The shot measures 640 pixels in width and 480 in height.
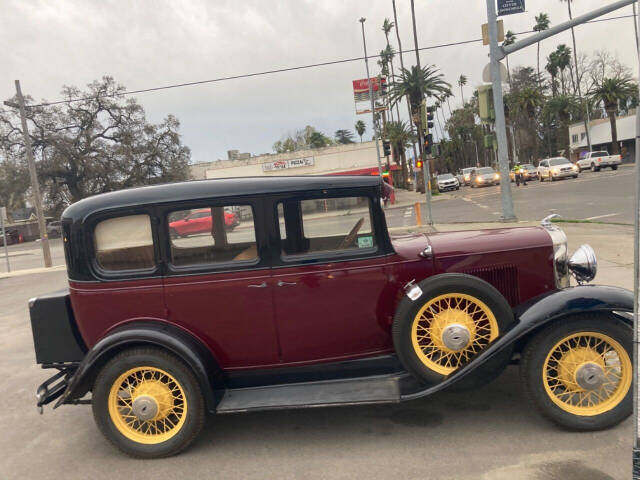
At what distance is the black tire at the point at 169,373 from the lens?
3.22 metres

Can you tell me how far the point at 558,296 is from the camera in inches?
121

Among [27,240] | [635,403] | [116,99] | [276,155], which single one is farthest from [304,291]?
[27,240]

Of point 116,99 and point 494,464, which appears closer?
point 494,464

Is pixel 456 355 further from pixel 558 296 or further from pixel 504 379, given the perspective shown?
pixel 504 379

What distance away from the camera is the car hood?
348 centimetres

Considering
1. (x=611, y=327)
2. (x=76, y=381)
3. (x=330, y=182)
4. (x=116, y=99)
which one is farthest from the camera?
(x=116, y=99)

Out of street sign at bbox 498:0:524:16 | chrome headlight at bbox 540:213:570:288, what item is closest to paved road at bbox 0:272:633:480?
Result: chrome headlight at bbox 540:213:570:288

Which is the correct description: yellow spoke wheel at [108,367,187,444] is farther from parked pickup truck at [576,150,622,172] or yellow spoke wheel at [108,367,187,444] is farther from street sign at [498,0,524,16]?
parked pickup truck at [576,150,622,172]

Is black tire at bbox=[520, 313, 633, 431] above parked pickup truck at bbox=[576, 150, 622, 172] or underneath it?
underneath

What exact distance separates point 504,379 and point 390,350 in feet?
4.16

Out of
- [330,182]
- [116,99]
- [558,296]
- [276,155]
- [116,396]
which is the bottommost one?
[116,396]

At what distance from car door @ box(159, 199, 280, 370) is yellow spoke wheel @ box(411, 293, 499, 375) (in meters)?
1.06

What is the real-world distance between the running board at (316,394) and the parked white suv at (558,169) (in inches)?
1313

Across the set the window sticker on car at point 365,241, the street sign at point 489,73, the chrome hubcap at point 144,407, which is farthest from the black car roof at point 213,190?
the street sign at point 489,73
